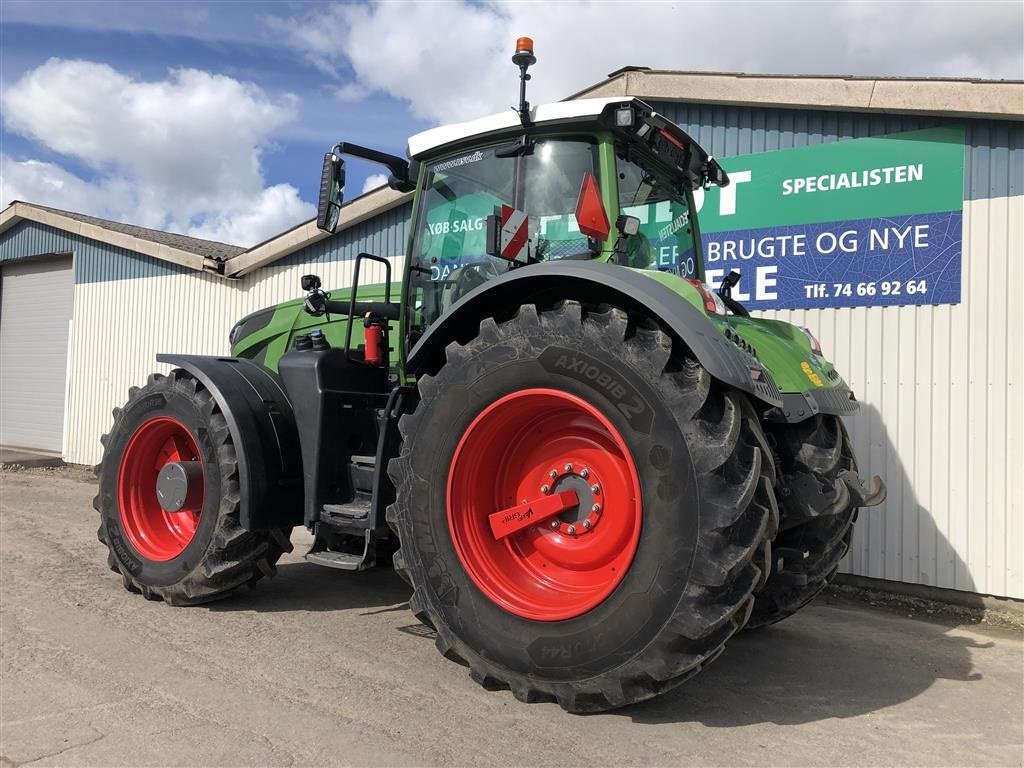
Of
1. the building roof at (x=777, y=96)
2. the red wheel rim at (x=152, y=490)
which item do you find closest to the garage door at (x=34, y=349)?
the building roof at (x=777, y=96)

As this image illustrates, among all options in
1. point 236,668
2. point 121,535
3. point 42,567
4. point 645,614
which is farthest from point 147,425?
point 645,614

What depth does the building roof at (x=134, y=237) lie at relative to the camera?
37.1ft

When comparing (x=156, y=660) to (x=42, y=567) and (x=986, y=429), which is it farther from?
(x=986, y=429)

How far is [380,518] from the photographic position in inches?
156

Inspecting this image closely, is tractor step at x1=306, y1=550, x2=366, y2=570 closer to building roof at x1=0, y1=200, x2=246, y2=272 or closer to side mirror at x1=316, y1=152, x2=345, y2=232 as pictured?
side mirror at x1=316, y1=152, x2=345, y2=232

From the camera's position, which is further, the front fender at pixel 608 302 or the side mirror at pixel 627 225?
the side mirror at pixel 627 225

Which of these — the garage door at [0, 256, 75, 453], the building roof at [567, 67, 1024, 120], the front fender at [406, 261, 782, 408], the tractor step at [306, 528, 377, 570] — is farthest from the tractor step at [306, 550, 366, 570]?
the garage door at [0, 256, 75, 453]

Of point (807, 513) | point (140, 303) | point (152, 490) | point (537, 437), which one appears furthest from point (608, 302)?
point (140, 303)

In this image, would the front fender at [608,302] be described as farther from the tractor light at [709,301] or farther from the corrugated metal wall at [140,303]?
the corrugated metal wall at [140,303]

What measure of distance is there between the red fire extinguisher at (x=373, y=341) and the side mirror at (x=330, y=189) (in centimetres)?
71

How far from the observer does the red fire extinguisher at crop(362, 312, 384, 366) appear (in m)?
4.61

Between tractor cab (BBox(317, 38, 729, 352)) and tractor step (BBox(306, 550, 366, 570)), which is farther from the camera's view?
tractor step (BBox(306, 550, 366, 570))

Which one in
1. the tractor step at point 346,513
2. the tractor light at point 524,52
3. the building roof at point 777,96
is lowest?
the tractor step at point 346,513

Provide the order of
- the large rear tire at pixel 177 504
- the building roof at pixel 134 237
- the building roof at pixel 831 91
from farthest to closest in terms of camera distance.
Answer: the building roof at pixel 134 237, the building roof at pixel 831 91, the large rear tire at pixel 177 504
